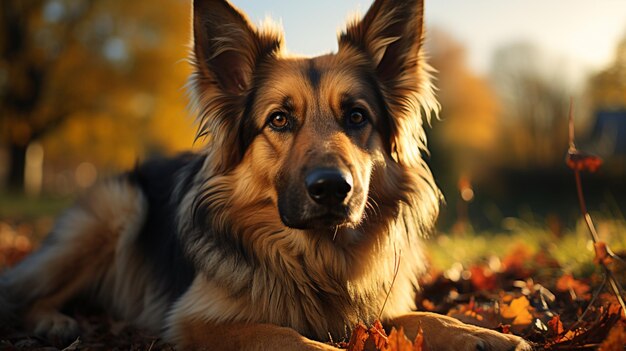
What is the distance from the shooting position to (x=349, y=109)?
3.70 meters

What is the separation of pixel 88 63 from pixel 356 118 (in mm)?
22491

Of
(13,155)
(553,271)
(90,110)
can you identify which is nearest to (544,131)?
(90,110)

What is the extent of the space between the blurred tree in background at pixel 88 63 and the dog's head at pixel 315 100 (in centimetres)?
1987

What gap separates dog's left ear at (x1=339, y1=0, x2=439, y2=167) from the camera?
397 cm

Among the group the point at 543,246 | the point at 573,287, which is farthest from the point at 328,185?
the point at 543,246

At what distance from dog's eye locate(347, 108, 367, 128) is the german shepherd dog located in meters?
0.02

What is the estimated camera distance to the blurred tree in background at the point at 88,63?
23094mm

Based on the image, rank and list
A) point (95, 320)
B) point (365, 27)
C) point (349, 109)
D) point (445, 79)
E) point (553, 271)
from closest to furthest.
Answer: point (349, 109) → point (365, 27) → point (95, 320) → point (553, 271) → point (445, 79)

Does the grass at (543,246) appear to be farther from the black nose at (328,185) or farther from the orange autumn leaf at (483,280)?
the black nose at (328,185)

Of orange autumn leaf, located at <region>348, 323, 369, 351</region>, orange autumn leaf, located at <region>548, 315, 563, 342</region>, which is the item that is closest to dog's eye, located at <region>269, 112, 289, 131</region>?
orange autumn leaf, located at <region>348, 323, 369, 351</region>

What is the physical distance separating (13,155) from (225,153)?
24.0 metres

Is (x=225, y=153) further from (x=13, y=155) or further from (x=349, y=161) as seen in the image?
(x=13, y=155)

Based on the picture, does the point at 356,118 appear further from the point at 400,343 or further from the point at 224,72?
the point at 400,343

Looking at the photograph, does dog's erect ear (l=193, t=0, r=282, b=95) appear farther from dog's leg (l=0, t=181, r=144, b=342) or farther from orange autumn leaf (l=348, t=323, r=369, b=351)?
orange autumn leaf (l=348, t=323, r=369, b=351)
